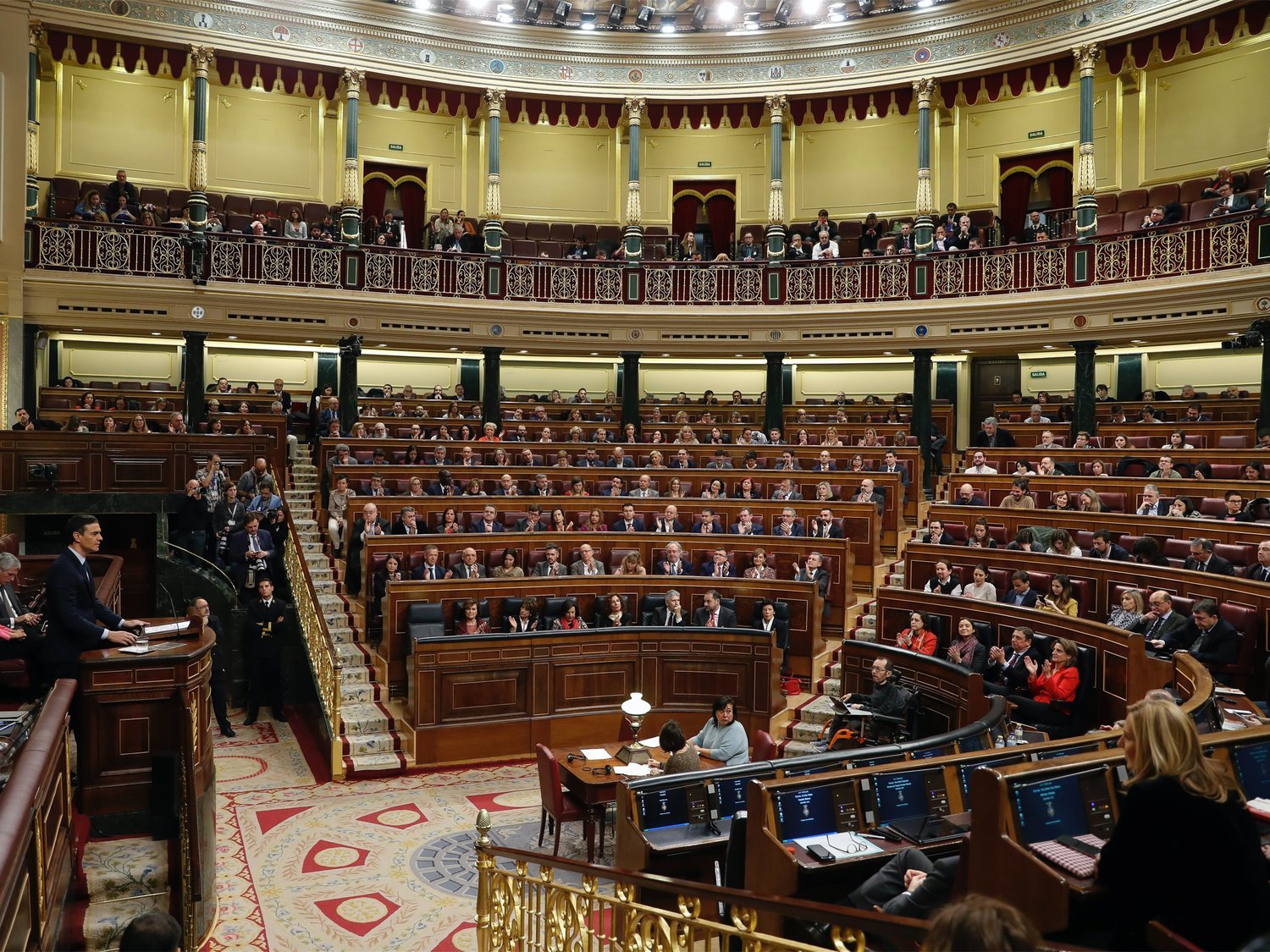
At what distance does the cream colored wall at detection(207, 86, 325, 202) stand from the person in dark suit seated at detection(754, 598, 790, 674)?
12.8 m

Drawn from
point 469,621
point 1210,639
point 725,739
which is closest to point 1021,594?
point 1210,639

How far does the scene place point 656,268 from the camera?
16.6 m

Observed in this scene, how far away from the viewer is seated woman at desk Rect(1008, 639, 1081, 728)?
6961mm

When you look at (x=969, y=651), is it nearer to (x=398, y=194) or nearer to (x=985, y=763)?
Result: (x=985, y=763)

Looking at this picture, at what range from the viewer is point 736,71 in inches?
675

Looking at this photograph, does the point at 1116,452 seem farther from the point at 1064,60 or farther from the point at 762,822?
the point at 762,822

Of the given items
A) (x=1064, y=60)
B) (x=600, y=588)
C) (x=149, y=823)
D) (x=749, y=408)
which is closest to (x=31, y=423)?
(x=600, y=588)

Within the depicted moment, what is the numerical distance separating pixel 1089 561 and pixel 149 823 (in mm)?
7353

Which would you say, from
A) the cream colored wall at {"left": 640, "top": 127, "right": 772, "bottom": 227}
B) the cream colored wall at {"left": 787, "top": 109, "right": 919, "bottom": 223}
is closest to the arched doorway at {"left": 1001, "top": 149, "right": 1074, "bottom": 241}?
the cream colored wall at {"left": 787, "top": 109, "right": 919, "bottom": 223}

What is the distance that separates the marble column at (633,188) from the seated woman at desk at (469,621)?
26.3ft

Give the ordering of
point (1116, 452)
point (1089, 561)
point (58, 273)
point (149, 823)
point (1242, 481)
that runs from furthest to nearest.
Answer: point (58, 273), point (1116, 452), point (1242, 481), point (1089, 561), point (149, 823)

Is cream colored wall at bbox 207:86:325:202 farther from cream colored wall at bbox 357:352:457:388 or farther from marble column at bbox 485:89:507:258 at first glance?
marble column at bbox 485:89:507:258

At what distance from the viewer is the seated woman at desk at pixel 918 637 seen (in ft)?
27.4

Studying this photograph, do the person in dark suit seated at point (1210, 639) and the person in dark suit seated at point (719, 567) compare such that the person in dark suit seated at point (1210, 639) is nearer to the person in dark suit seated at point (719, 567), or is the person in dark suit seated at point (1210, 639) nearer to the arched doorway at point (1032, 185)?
the person in dark suit seated at point (719, 567)
